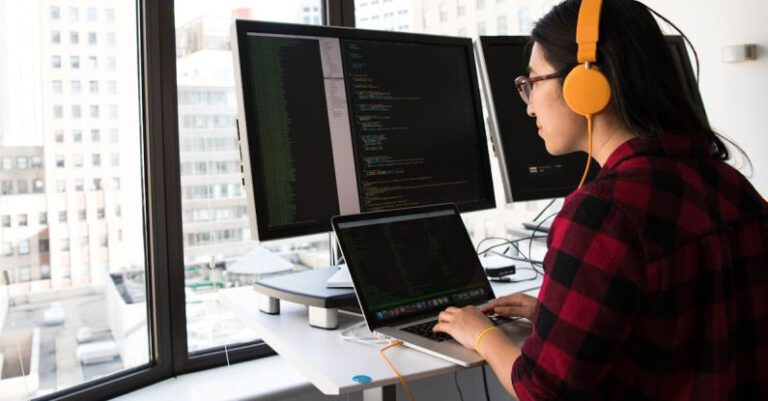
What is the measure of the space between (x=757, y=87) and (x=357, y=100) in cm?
147

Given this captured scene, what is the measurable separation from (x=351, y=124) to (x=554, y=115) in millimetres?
495

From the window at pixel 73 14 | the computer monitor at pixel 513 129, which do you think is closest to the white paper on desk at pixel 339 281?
the computer monitor at pixel 513 129

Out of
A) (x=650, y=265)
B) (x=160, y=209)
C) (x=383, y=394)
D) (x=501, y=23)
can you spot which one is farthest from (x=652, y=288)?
(x=501, y=23)

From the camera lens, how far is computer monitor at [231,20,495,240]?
51.8 inches

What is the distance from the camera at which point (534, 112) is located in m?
1.12

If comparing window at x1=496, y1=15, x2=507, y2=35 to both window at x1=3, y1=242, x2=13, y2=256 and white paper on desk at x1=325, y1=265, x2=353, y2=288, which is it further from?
window at x1=3, y1=242, x2=13, y2=256

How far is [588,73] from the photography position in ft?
3.09

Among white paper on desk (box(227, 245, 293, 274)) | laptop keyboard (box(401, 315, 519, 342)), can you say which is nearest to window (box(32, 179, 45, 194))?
white paper on desk (box(227, 245, 293, 274))

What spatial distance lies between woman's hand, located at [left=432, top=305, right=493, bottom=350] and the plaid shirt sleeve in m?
0.24

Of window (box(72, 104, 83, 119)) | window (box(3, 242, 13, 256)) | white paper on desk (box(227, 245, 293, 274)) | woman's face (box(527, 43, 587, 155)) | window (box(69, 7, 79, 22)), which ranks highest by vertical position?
window (box(69, 7, 79, 22))

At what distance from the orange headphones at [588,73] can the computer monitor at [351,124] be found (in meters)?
0.57

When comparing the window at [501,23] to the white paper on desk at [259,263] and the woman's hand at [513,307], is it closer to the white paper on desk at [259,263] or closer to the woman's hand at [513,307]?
the white paper on desk at [259,263]

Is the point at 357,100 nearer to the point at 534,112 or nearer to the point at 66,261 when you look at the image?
the point at 534,112

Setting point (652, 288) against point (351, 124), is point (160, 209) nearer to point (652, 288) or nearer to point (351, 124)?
point (351, 124)
